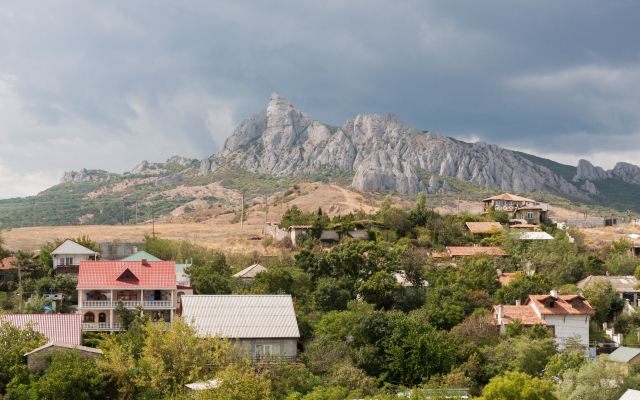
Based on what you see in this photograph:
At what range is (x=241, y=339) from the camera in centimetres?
3328

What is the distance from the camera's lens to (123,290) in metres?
40.9

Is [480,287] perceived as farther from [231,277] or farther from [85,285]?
[85,285]

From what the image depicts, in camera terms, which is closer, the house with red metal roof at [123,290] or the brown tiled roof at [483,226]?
the house with red metal roof at [123,290]

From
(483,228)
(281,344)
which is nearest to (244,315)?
(281,344)

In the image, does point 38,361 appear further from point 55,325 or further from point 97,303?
point 97,303

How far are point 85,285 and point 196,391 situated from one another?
2117cm

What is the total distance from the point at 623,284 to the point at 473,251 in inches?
625

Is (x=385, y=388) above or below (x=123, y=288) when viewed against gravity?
below

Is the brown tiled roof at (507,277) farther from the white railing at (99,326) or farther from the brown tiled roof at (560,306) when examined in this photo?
the white railing at (99,326)

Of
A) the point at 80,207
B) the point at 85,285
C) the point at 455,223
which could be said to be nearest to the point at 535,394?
the point at 85,285

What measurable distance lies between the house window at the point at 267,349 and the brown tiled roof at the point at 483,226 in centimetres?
4370

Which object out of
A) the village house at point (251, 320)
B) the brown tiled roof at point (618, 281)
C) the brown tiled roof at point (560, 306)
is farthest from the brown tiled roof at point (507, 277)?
the village house at point (251, 320)

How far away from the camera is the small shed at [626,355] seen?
36.4 m

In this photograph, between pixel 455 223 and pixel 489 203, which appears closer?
pixel 455 223
